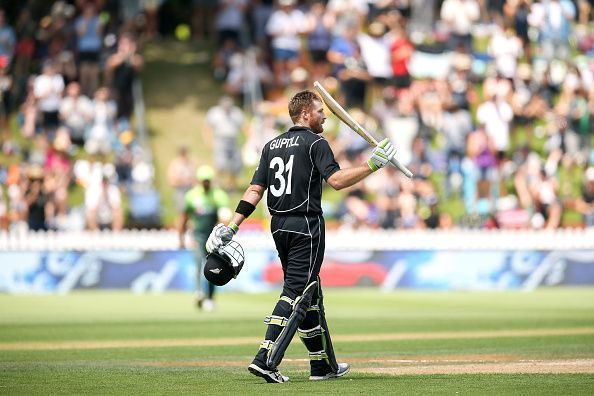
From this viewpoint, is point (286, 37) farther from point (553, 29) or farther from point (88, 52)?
point (553, 29)

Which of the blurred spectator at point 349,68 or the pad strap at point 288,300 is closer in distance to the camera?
the pad strap at point 288,300

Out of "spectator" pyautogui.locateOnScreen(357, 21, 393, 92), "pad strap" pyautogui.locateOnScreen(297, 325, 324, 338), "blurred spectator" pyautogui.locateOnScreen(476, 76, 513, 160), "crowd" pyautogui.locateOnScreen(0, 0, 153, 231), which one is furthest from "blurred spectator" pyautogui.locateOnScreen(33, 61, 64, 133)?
"pad strap" pyautogui.locateOnScreen(297, 325, 324, 338)

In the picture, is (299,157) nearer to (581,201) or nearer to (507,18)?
Result: (581,201)

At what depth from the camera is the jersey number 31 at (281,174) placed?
11033 mm

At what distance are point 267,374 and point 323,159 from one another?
5.94 feet

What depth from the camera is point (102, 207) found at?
27.1 metres

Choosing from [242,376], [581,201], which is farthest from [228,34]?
[242,376]

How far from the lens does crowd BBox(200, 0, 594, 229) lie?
28.5 m

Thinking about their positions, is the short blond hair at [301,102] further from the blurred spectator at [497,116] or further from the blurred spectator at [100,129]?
the blurred spectator at [497,116]

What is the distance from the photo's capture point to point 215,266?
36.6 feet

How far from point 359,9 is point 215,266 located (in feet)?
69.7

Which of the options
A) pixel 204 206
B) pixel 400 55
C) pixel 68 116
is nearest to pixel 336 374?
pixel 204 206

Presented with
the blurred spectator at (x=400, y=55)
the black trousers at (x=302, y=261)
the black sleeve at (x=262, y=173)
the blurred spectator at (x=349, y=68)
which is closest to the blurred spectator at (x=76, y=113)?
the blurred spectator at (x=349, y=68)

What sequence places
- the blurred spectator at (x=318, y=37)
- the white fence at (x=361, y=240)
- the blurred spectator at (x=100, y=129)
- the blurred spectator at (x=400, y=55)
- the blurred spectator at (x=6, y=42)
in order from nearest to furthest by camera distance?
the white fence at (x=361, y=240) → the blurred spectator at (x=100, y=129) → the blurred spectator at (x=6, y=42) → the blurred spectator at (x=400, y=55) → the blurred spectator at (x=318, y=37)
